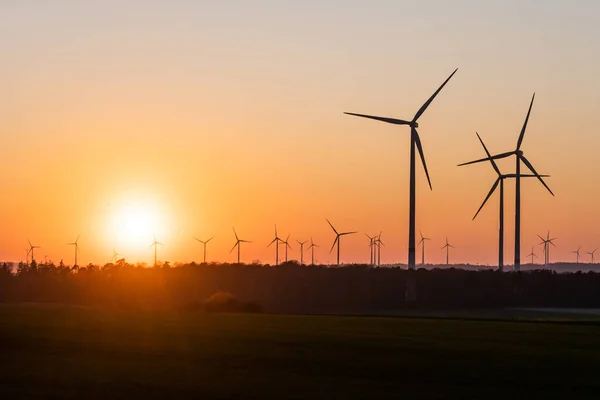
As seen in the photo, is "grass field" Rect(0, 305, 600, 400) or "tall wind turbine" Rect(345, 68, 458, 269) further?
"tall wind turbine" Rect(345, 68, 458, 269)

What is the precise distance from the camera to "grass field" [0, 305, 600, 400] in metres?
27.0

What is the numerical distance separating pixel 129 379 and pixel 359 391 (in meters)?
6.37

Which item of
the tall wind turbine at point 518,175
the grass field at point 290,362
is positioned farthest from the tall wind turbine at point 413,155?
the grass field at point 290,362

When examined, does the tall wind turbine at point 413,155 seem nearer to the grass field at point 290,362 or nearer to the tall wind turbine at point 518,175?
the tall wind turbine at point 518,175

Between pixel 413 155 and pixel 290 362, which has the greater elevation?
pixel 413 155

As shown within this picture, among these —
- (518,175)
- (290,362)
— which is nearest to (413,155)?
(518,175)

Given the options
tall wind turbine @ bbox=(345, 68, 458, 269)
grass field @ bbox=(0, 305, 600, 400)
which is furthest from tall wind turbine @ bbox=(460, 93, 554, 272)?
grass field @ bbox=(0, 305, 600, 400)

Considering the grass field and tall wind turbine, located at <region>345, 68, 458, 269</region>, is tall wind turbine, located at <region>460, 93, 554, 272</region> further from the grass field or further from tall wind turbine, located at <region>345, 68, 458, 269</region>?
the grass field

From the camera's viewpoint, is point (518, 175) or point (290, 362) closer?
point (290, 362)

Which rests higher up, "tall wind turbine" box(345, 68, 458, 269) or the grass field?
"tall wind turbine" box(345, 68, 458, 269)

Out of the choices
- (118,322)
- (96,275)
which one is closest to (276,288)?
(96,275)

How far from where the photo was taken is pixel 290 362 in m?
33.6

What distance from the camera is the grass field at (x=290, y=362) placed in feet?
88.7

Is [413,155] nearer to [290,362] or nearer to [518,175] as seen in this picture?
[518,175]
